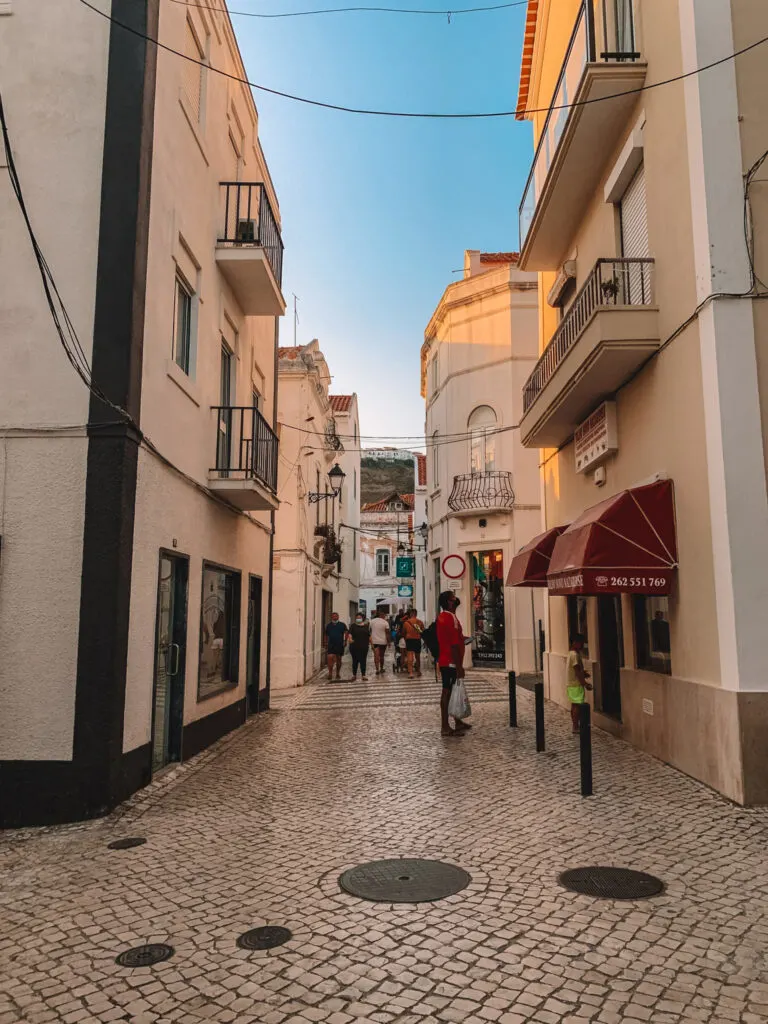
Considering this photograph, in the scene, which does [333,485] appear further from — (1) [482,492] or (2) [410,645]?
(2) [410,645]

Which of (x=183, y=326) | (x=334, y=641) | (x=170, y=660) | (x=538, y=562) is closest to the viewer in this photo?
(x=170, y=660)

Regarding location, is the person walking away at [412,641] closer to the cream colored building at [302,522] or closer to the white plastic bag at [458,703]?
the cream colored building at [302,522]

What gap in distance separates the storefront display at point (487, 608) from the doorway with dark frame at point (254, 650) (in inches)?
371

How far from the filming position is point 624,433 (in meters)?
9.81

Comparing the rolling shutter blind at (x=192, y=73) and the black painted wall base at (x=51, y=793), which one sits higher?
the rolling shutter blind at (x=192, y=73)

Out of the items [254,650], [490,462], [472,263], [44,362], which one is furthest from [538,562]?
[472,263]

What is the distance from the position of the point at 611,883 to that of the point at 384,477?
90.1 meters

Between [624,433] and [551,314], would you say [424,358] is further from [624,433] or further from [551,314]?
[624,433]

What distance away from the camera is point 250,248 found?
35.7ft

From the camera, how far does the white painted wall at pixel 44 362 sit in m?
6.70

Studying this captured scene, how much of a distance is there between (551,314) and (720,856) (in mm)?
10939

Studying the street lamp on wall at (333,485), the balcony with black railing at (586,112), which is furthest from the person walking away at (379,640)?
the balcony with black railing at (586,112)

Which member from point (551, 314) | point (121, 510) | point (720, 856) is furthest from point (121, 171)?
point (551, 314)

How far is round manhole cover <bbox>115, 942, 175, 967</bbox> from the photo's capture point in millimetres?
3838
